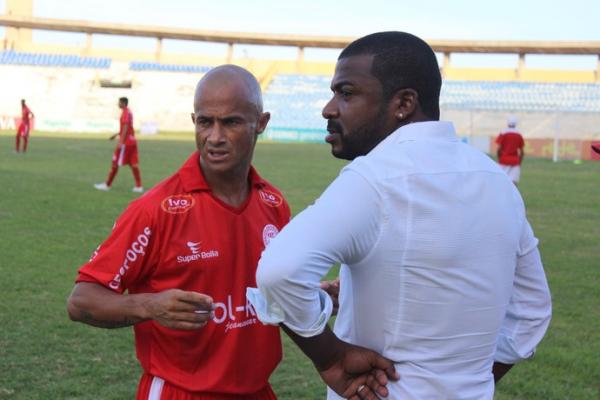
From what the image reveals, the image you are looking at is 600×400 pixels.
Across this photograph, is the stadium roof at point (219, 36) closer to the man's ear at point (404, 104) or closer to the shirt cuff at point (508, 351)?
the shirt cuff at point (508, 351)

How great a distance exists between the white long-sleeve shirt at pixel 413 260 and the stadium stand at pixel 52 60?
64.1m

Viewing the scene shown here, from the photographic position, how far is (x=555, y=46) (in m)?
61.1

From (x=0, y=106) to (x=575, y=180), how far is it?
151 feet

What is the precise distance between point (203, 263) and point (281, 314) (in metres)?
0.81

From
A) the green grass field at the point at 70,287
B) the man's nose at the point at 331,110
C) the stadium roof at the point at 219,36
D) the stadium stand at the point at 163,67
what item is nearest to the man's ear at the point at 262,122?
the man's nose at the point at 331,110

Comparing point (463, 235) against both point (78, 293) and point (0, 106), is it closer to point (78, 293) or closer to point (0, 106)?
point (78, 293)

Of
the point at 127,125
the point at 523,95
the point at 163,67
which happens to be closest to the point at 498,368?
the point at 127,125

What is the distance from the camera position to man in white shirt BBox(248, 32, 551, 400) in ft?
6.51

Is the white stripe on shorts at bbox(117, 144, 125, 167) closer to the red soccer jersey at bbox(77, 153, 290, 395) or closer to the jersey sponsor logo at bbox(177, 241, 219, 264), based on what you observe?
the red soccer jersey at bbox(77, 153, 290, 395)

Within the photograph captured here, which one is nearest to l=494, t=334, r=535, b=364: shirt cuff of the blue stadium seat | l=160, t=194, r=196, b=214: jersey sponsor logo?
l=160, t=194, r=196, b=214: jersey sponsor logo

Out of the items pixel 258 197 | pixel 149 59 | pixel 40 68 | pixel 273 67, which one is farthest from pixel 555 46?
pixel 258 197

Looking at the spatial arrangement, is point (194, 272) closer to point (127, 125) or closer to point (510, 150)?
point (127, 125)

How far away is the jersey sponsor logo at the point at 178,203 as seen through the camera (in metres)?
2.79

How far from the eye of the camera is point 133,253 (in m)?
2.71
